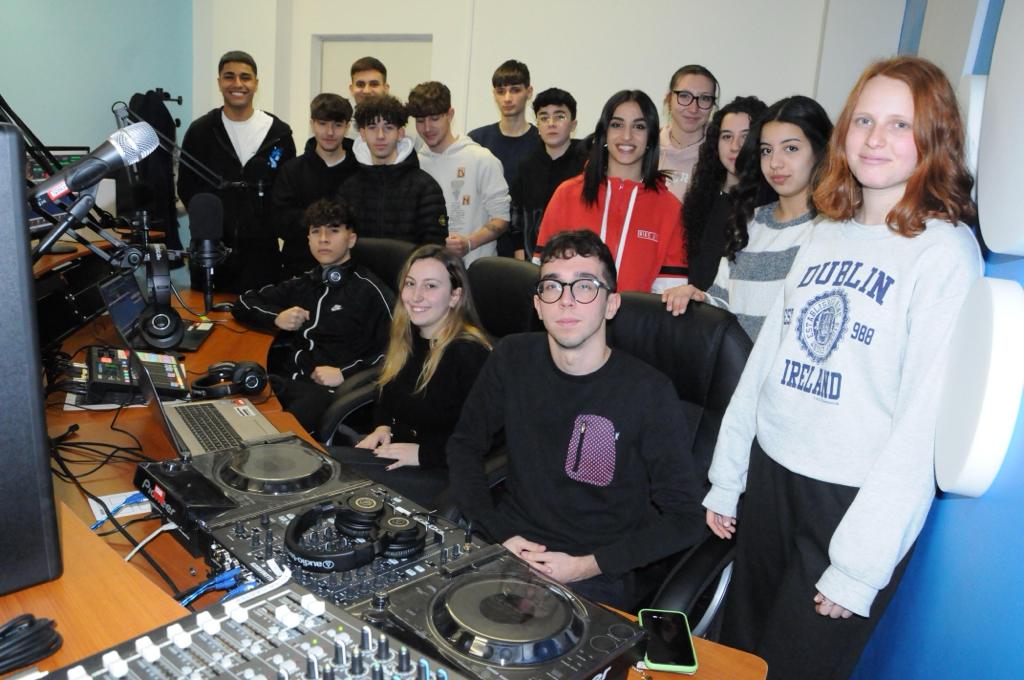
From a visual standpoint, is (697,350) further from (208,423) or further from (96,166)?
(96,166)

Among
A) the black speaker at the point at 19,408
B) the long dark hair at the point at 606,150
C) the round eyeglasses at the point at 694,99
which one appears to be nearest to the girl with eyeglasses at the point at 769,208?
the long dark hair at the point at 606,150

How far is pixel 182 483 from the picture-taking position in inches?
53.0

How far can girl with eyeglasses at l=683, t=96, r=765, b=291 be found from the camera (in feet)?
8.13

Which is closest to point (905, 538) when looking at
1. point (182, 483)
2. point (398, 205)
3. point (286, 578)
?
point (286, 578)

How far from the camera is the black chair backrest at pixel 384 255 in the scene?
10.3 ft

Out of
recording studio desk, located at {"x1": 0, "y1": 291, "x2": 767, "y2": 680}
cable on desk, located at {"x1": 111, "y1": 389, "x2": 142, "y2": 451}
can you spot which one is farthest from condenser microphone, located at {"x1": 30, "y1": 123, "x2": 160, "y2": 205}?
cable on desk, located at {"x1": 111, "y1": 389, "x2": 142, "y2": 451}

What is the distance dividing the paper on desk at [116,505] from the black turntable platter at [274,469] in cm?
19

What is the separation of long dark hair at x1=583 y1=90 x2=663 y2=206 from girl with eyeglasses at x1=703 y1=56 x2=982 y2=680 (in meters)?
1.25

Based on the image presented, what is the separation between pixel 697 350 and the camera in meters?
1.81

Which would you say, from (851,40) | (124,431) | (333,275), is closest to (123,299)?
(124,431)

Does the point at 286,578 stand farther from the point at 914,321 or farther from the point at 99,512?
the point at 914,321

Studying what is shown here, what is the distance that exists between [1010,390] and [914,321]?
0.29 meters

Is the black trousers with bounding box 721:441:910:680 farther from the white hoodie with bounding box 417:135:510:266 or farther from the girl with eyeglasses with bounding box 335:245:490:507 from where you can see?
the white hoodie with bounding box 417:135:510:266

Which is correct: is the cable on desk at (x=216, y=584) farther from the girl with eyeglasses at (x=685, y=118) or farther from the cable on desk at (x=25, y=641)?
the girl with eyeglasses at (x=685, y=118)
